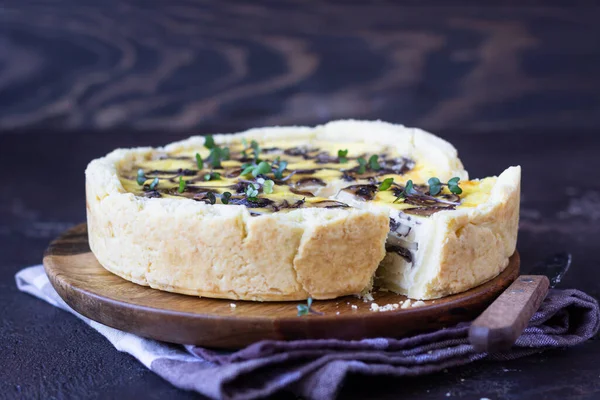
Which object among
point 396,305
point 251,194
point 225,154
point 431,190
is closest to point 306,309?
point 396,305

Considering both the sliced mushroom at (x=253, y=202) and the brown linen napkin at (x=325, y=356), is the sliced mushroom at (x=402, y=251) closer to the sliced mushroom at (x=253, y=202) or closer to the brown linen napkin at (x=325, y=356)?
the brown linen napkin at (x=325, y=356)

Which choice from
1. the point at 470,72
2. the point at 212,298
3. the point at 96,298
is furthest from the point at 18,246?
the point at 470,72

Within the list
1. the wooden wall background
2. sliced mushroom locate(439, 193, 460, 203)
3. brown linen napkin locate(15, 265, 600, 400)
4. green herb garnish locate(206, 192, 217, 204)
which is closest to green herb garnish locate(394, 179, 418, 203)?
sliced mushroom locate(439, 193, 460, 203)

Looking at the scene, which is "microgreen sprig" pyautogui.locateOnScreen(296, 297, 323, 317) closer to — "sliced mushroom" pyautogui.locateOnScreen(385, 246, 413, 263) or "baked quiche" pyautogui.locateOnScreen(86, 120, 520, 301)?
"baked quiche" pyautogui.locateOnScreen(86, 120, 520, 301)

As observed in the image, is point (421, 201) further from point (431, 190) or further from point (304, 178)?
point (304, 178)

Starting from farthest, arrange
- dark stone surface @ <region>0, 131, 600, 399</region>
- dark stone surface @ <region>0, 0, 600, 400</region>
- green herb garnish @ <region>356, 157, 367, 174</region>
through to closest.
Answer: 1. dark stone surface @ <region>0, 0, 600, 400</region>
2. green herb garnish @ <region>356, 157, 367, 174</region>
3. dark stone surface @ <region>0, 131, 600, 399</region>

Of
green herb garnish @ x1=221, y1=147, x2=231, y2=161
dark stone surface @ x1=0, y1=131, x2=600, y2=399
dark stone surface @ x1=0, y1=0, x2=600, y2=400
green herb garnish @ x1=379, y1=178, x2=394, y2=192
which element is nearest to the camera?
dark stone surface @ x1=0, y1=131, x2=600, y2=399
